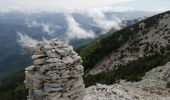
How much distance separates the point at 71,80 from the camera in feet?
77.7

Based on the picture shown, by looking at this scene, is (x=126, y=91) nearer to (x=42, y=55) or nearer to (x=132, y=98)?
(x=132, y=98)

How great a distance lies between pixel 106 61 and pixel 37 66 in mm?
64651

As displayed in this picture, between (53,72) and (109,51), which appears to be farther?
(109,51)

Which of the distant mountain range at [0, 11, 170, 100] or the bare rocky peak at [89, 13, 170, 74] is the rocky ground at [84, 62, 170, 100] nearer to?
the distant mountain range at [0, 11, 170, 100]

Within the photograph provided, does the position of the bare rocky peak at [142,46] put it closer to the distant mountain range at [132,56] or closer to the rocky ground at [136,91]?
→ the distant mountain range at [132,56]

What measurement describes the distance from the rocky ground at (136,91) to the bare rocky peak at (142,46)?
3406 cm

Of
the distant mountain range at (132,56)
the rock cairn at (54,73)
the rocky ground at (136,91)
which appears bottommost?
the rocky ground at (136,91)

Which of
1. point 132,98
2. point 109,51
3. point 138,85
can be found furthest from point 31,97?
point 109,51

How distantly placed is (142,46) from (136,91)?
53.2 m

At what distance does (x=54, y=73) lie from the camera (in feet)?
74.8

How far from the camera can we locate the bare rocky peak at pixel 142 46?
76.2 meters

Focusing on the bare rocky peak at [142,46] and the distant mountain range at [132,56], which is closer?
the distant mountain range at [132,56]

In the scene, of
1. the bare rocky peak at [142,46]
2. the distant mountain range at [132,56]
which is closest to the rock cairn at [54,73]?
the distant mountain range at [132,56]

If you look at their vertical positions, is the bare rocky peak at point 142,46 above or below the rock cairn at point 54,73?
above
